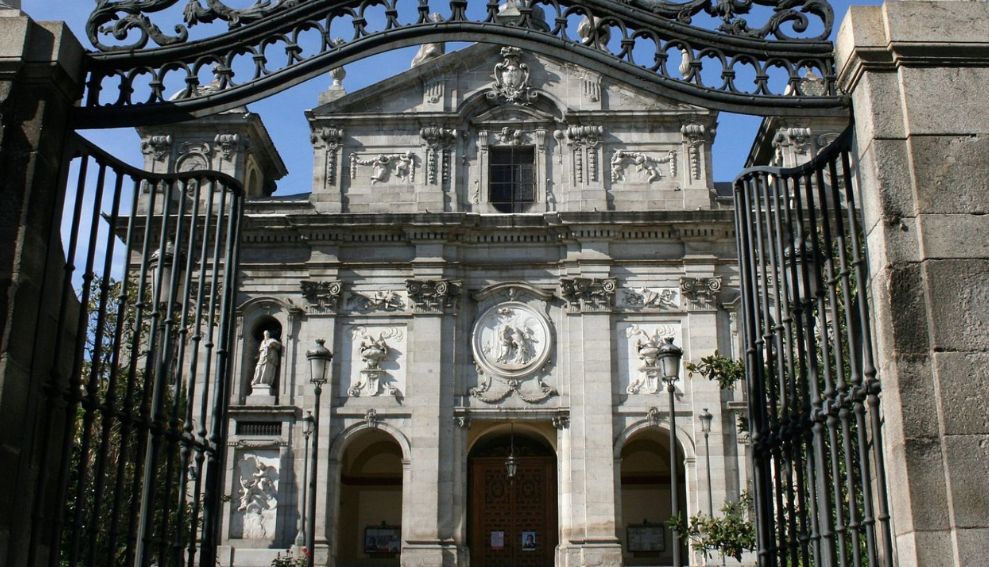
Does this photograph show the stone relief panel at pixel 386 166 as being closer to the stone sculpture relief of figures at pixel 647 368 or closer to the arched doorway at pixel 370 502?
the arched doorway at pixel 370 502

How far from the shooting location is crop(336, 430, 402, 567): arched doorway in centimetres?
3262

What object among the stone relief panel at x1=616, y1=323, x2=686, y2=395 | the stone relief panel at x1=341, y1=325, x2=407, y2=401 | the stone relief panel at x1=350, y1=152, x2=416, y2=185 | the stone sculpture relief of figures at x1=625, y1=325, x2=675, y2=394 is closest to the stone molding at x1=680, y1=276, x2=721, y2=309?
the stone relief panel at x1=616, y1=323, x2=686, y2=395

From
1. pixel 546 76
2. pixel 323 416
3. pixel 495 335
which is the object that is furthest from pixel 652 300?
pixel 323 416

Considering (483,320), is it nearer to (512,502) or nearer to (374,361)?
(374,361)

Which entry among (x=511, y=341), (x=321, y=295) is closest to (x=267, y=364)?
(x=321, y=295)

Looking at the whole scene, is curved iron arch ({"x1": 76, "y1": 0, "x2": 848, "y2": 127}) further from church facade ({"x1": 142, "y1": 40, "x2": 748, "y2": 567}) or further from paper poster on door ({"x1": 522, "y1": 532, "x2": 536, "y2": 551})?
paper poster on door ({"x1": 522, "y1": 532, "x2": 536, "y2": 551})

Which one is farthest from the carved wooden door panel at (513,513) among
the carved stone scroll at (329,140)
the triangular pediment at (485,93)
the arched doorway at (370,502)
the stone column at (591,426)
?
the triangular pediment at (485,93)

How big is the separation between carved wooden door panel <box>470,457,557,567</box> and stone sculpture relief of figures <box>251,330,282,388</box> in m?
6.52

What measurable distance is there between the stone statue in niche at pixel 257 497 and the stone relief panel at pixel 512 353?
6197 millimetres

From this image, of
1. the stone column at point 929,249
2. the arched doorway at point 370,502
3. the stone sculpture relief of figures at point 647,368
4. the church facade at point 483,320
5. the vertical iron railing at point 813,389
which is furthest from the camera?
the arched doorway at point 370,502

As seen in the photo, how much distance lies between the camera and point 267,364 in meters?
32.2

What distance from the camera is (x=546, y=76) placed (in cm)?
3434

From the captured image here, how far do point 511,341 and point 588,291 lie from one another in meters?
2.66

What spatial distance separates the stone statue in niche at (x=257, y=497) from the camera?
1209 inches
